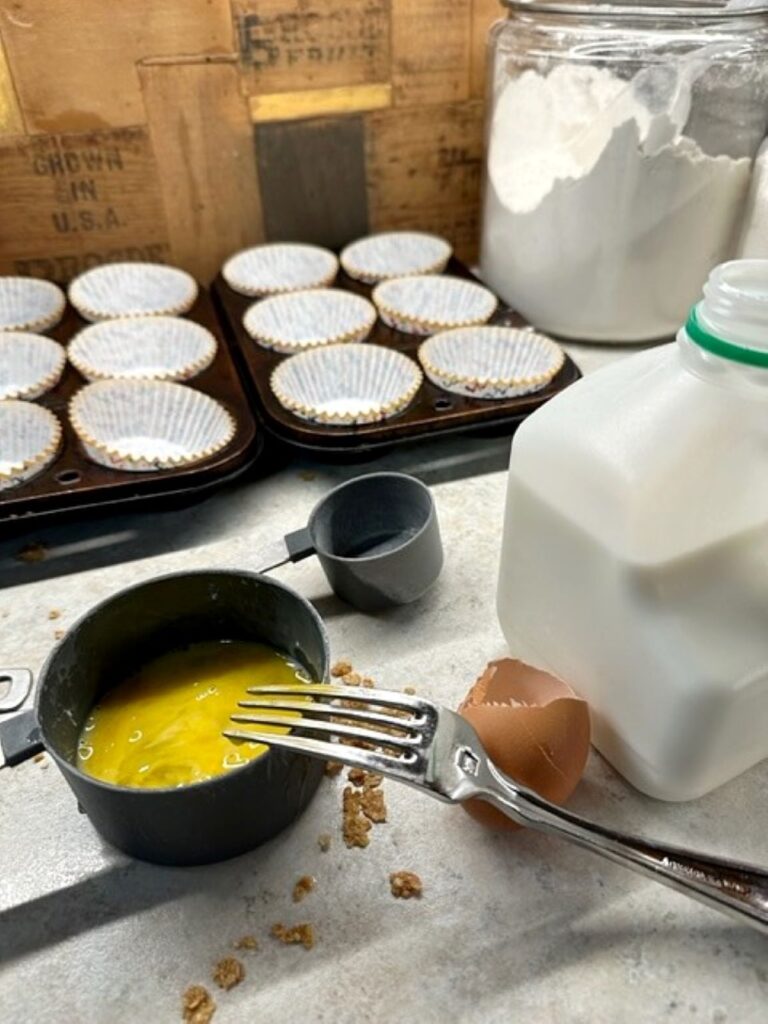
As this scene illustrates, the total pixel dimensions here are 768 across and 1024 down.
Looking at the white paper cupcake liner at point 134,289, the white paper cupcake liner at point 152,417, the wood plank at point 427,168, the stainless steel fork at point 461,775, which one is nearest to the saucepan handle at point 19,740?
the stainless steel fork at point 461,775

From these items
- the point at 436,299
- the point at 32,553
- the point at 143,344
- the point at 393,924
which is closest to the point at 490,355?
the point at 436,299

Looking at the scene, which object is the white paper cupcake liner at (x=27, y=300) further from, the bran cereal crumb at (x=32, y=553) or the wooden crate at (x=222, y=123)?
the bran cereal crumb at (x=32, y=553)

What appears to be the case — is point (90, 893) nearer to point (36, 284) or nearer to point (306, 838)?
point (306, 838)

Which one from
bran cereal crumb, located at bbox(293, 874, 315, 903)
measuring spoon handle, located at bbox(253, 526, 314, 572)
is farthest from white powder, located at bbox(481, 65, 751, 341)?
bran cereal crumb, located at bbox(293, 874, 315, 903)

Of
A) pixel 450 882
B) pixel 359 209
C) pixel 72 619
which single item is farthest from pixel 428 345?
pixel 450 882

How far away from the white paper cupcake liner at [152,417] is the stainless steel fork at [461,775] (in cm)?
39

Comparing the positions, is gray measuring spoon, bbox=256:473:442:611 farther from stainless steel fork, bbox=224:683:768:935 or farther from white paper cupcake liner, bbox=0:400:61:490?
white paper cupcake liner, bbox=0:400:61:490

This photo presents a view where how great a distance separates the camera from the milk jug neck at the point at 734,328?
1.20 feet

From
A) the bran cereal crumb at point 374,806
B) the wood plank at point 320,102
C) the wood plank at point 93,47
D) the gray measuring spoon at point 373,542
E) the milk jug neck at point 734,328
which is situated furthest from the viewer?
the wood plank at point 320,102

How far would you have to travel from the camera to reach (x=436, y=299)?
3.13 ft

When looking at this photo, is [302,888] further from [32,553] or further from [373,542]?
[32,553]

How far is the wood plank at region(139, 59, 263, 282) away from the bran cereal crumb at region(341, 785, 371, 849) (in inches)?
29.7

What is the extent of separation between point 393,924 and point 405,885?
2cm

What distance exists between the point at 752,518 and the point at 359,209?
788 mm
